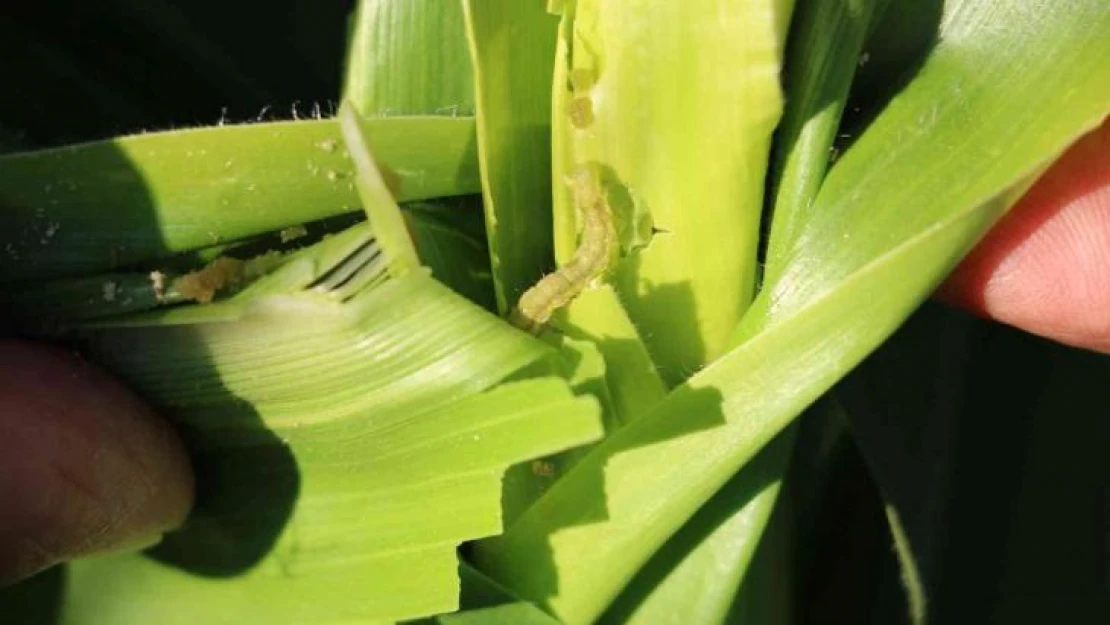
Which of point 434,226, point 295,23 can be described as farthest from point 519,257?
point 295,23

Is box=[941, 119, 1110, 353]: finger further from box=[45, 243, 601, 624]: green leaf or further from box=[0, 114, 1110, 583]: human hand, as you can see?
box=[45, 243, 601, 624]: green leaf

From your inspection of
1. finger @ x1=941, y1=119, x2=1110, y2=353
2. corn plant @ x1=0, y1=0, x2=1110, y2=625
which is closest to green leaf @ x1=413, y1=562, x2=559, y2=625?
corn plant @ x1=0, y1=0, x2=1110, y2=625

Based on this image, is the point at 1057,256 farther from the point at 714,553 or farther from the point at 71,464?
the point at 71,464

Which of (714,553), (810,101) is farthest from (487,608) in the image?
(810,101)

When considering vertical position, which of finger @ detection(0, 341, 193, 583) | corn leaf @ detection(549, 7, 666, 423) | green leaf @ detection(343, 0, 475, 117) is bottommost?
finger @ detection(0, 341, 193, 583)

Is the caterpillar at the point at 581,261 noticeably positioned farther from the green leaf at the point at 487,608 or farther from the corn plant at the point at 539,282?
the green leaf at the point at 487,608

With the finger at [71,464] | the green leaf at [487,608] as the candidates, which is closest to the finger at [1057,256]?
the green leaf at [487,608]
